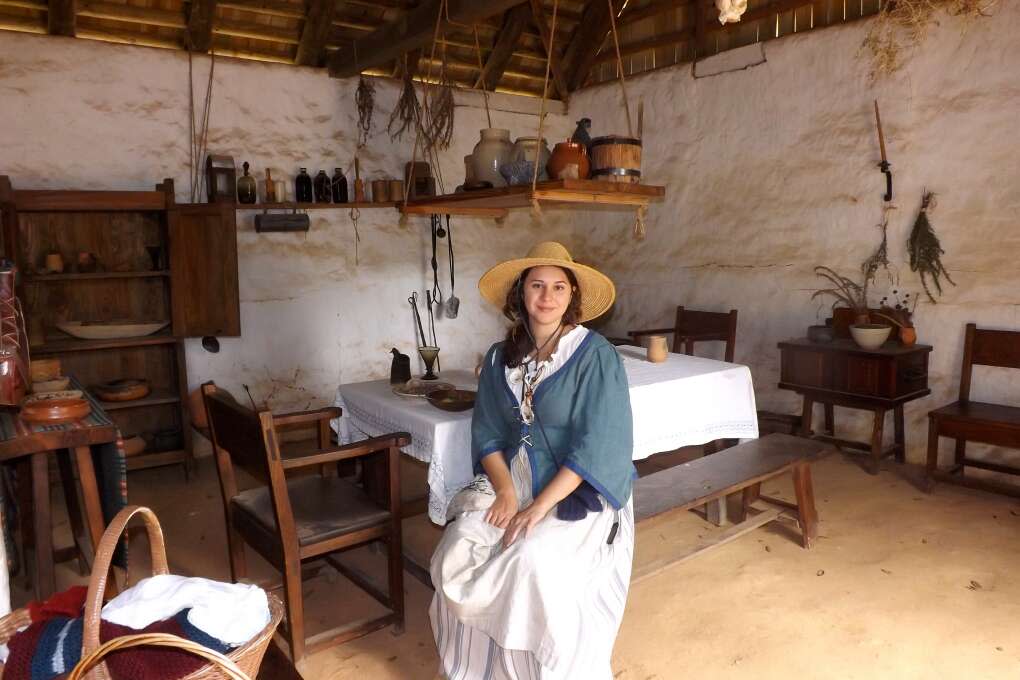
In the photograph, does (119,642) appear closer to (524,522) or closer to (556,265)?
(524,522)

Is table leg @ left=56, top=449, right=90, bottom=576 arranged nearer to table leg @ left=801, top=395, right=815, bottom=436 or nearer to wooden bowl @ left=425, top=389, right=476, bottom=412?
wooden bowl @ left=425, top=389, right=476, bottom=412

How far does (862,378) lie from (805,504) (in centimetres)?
117

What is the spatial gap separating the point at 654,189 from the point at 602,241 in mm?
3426

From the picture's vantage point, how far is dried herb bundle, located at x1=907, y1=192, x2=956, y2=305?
13.7 feet

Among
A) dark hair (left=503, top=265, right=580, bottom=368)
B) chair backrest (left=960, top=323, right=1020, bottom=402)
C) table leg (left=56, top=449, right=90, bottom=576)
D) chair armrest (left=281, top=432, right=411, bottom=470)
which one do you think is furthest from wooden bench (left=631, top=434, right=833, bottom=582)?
table leg (left=56, top=449, right=90, bottom=576)

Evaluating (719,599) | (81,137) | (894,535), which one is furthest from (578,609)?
(81,137)

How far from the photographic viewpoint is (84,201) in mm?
3861

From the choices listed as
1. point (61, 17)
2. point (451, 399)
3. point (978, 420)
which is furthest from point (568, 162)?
point (61, 17)

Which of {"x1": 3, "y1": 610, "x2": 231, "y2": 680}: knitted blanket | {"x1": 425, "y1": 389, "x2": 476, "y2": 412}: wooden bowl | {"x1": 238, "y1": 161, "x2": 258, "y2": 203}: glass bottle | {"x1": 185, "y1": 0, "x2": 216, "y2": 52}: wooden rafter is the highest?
{"x1": 185, "y1": 0, "x2": 216, "y2": 52}: wooden rafter

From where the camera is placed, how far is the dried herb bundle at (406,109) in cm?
492

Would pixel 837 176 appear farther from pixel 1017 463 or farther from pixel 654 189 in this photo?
pixel 654 189

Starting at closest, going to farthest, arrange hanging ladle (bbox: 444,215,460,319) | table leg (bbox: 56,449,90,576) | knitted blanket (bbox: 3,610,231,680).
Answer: knitted blanket (bbox: 3,610,231,680)
table leg (bbox: 56,449,90,576)
hanging ladle (bbox: 444,215,460,319)

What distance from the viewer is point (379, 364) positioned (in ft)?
17.9

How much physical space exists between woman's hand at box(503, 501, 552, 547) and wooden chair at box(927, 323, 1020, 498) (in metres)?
2.64
